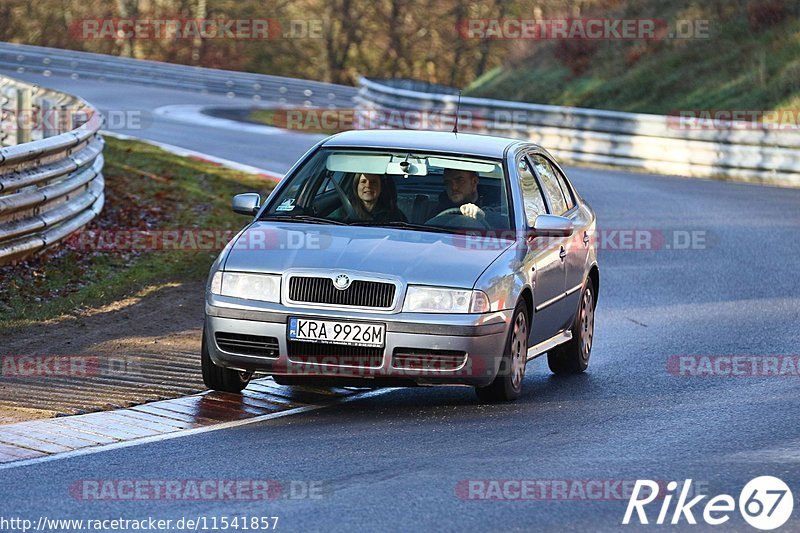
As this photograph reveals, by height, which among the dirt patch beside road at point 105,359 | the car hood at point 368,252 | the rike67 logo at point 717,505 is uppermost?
the car hood at point 368,252

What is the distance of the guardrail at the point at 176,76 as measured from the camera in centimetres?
4056

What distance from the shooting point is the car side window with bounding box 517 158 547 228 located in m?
9.56

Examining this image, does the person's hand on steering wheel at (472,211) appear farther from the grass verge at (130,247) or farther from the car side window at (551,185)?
the grass verge at (130,247)

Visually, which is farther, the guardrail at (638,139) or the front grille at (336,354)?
the guardrail at (638,139)

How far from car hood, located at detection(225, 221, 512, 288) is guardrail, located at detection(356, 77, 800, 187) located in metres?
15.7

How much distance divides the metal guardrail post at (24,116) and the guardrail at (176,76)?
19.8 metres

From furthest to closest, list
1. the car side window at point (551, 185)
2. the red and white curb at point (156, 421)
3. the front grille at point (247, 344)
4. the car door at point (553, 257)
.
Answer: the car side window at point (551, 185), the car door at point (553, 257), the front grille at point (247, 344), the red and white curb at point (156, 421)

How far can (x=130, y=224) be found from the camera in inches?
618

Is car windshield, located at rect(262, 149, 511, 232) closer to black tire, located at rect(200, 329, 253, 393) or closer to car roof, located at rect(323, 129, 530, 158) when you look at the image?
car roof, located at rect(323, 129, 530, 158)

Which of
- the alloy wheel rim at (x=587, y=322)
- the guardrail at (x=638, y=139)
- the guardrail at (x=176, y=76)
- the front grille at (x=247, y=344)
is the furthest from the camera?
the guardrail at (x=176, y=76)

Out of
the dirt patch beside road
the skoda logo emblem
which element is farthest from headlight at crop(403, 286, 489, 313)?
the dirt patch beside road

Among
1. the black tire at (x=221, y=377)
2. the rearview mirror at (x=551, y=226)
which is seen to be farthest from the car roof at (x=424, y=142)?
the black tire at (x=221, y=377)

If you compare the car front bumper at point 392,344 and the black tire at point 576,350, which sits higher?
the car front bumper at point 392,344

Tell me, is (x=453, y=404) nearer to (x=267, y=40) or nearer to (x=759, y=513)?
(x=759, y=513)
